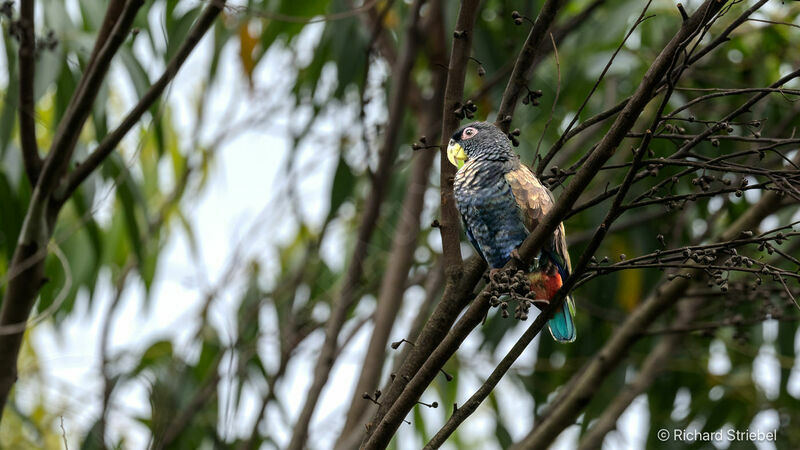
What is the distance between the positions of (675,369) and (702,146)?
3.26 ft

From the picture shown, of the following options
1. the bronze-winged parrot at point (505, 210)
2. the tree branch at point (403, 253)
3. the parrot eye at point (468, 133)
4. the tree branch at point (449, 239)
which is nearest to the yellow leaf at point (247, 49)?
the tree branch at point (403, 253)

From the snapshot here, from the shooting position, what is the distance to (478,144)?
6.05 ft

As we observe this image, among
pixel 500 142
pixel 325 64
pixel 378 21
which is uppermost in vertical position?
pixel 325 64

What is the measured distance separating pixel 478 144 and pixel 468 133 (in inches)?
2.6

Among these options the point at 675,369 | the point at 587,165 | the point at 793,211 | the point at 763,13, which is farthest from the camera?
the point at 675,369

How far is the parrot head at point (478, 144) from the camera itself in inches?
69.9

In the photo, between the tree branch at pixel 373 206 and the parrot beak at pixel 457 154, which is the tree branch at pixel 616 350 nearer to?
the tree branch at pixel 373 206

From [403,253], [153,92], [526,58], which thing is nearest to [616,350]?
[403,253]

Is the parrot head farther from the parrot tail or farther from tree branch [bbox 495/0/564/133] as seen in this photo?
the parrot tail

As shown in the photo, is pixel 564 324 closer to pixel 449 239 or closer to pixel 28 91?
pixel 449 239

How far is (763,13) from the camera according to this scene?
2.87 metres

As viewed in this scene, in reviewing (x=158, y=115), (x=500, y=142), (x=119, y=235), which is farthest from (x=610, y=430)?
(x=119, y=235)

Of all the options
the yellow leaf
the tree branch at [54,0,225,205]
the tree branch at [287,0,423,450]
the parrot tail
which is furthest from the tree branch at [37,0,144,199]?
the yellow leaf

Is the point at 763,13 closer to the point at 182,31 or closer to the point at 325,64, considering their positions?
the point at 325,64
